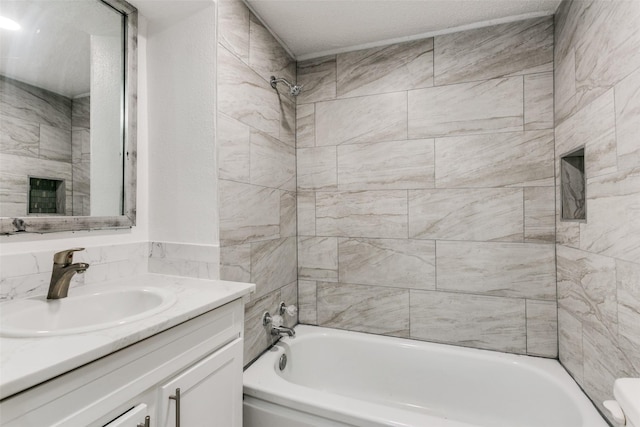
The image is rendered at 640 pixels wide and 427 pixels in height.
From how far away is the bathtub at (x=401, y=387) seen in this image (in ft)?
4.27

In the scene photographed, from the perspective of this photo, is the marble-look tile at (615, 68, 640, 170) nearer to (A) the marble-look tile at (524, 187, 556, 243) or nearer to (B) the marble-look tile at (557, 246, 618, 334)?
(B) the marble-look tile at (557, 246, 618, 334)

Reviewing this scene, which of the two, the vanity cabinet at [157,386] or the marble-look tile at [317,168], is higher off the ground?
the marble-look tile at [317,168]

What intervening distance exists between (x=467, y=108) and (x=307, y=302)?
5.38 ft

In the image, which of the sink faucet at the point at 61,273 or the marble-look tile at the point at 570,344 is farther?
the marble-look tile at the point at 570,344

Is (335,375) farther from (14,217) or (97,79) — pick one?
(97,79)

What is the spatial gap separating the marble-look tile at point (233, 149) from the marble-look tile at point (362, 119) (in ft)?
2.27

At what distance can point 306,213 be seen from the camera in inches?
87.0

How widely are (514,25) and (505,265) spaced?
4.56ft

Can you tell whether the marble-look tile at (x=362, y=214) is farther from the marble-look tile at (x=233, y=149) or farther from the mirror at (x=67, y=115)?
the mirror at (x=67, y=115)

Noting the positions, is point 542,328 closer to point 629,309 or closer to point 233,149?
point 629,309

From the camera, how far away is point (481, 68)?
1.84m

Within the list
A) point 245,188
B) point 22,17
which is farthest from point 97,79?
point 245,188

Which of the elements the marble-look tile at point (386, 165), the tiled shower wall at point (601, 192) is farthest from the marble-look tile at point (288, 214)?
the tiled shower wall at point (601, 192)

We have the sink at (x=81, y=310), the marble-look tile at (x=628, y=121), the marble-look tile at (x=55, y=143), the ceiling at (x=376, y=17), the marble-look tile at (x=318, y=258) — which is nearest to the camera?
the sink at (x=81, y=310)
